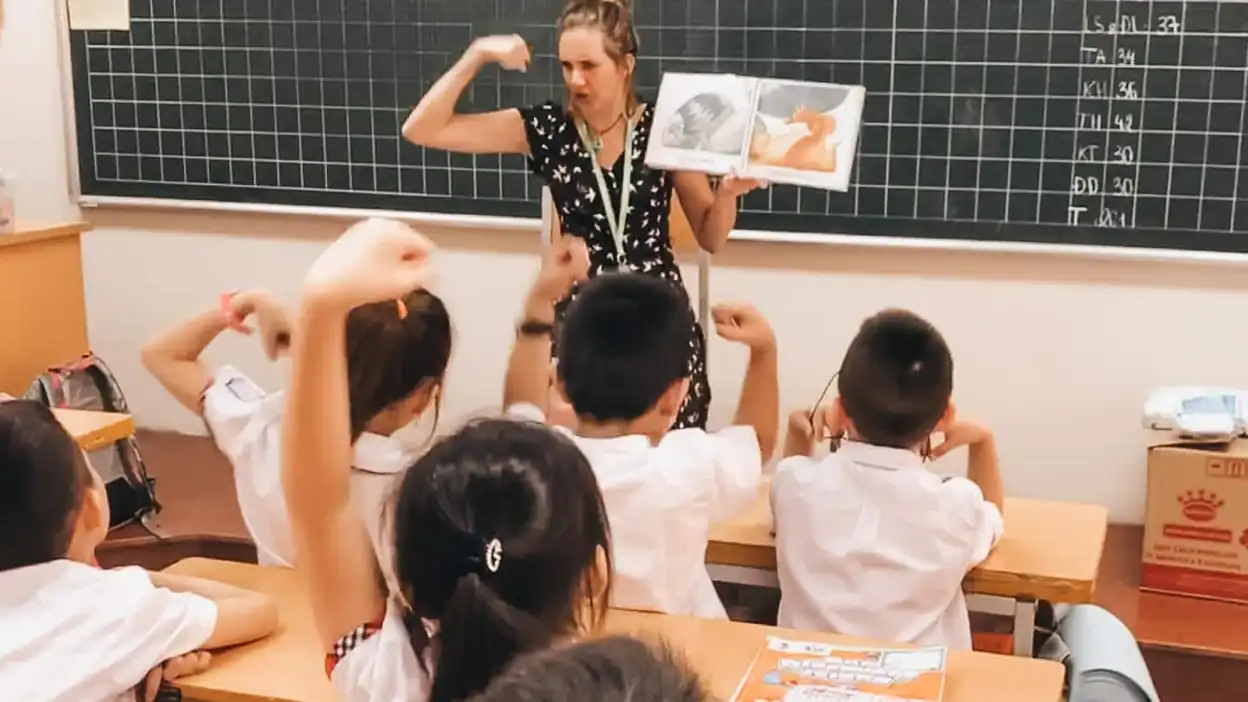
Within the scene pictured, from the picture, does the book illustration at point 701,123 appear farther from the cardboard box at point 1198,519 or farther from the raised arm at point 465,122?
the cardboard box at point 1198,519

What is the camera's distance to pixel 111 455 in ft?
12.4

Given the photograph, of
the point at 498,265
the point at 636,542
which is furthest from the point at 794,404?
the point at 636,542

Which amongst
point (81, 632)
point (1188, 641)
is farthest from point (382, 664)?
point (1188, 641)

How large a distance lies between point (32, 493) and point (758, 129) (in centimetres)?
157

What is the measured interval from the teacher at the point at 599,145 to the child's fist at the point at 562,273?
37 centimetres

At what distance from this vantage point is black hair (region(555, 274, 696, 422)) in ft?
6.48

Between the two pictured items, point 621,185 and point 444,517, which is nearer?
point 444,517

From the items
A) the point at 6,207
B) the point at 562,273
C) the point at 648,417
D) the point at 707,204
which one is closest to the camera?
the point at 648,417

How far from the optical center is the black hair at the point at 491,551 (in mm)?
1206

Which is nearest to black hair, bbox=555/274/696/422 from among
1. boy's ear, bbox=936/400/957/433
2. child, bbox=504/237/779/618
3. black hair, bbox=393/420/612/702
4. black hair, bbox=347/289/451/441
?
child, bbox=504/237/779/618

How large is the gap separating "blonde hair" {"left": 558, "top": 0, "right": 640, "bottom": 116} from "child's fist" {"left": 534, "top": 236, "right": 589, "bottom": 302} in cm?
49

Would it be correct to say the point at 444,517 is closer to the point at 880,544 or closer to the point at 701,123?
the point at 880,544

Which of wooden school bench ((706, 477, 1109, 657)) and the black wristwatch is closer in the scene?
wooden school bench ((706, 477, 1109, 657))

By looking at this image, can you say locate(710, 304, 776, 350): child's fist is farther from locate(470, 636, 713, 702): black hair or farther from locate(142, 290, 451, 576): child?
locate(470, 636, 713, 702): black hair
